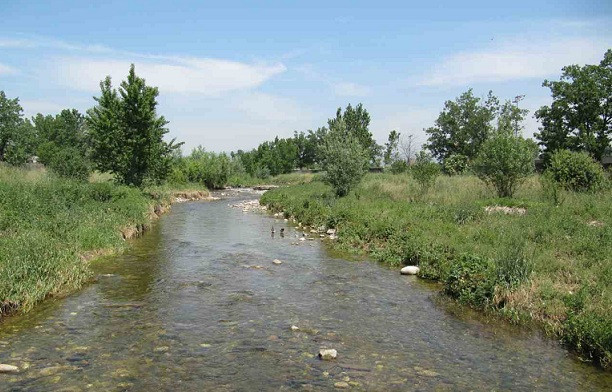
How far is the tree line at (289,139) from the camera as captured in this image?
34219mm

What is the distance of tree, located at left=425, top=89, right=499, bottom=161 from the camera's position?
78.4m

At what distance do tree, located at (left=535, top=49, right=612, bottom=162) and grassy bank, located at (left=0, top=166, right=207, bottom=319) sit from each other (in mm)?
54079

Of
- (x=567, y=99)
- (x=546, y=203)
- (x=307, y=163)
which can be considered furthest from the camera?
(x=307, y=163)

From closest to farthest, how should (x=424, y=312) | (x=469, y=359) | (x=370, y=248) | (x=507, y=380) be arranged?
(x=507, y=380) → (x=469, y=359) → (x=424, y=312) → (x=370, y=248)

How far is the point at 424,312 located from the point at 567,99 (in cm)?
6175

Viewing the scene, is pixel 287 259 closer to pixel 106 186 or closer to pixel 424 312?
pixel 424 312

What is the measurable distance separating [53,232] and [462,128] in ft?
254

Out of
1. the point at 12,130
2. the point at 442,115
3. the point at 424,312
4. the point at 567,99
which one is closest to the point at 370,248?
the point at 424,312

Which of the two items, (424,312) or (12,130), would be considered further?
(12,130)

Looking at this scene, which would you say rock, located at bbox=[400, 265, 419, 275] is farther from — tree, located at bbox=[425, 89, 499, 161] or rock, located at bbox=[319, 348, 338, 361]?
tree, located at bbox=[425, 89, 499, 161]

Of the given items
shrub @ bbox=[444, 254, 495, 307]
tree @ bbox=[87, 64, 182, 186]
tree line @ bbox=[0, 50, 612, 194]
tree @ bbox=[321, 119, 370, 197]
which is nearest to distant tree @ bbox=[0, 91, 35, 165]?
tree line @ bbox=[0, 50, 612, 194]

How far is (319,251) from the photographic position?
1870 centimetres

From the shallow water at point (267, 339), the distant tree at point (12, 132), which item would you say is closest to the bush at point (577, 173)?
the shallow water at point (267, 339)

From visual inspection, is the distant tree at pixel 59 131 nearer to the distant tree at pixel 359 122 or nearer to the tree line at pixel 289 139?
the tree line at pixel 289 139
